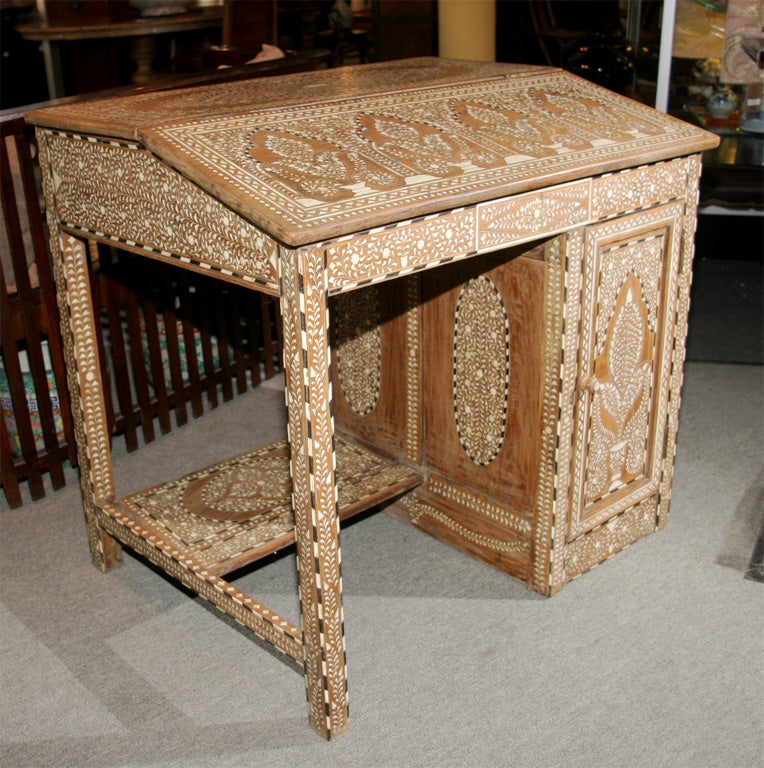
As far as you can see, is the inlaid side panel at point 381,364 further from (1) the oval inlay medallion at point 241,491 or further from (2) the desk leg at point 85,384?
(2) the desk leg at point 85,384

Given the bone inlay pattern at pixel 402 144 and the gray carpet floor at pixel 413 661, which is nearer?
the bone inlay pattern at pixel 402 144

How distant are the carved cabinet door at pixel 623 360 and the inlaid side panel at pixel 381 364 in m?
0.47

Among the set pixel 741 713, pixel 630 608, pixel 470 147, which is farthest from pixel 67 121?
pixel 741 713

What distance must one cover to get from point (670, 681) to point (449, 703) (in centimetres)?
48

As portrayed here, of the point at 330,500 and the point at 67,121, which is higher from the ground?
the point at 67,121

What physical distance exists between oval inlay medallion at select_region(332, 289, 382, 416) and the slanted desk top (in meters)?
0.58

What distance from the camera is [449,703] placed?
2.05 m

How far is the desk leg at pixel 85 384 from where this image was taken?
226 cm

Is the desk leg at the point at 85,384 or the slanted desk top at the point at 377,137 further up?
the slanted desk top at the point at 377,137

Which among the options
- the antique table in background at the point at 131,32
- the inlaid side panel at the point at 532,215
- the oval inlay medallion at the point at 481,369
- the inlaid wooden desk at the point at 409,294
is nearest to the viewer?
the inlaid wooden desk at the point at 409,294

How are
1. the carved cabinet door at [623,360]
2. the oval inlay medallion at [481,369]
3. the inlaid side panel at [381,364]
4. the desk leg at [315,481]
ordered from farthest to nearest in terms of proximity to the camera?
the inlaid side panel at [381,364] < the oval inlay medallion at [481,369] < the carved cabinet door at [623,360] < the desk leg at [315,481]

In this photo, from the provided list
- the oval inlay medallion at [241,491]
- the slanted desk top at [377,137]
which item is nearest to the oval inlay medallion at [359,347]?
the oval inlay medallion at [241,491]

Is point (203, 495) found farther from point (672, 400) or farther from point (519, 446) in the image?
point (672, 400)

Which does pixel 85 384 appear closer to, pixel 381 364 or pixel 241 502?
pixel 241 502
